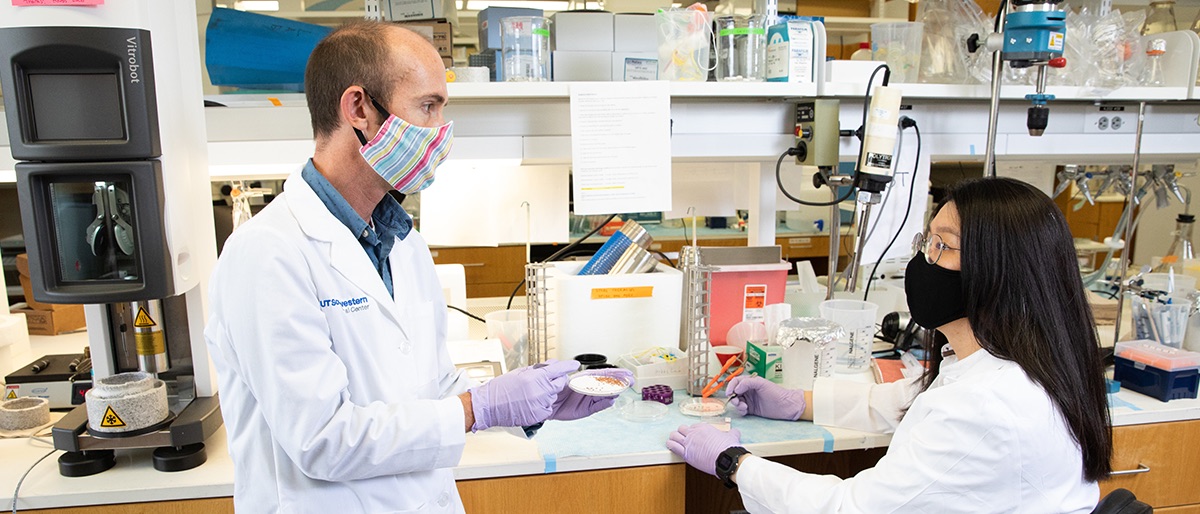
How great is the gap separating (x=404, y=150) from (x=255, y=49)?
0.92 m

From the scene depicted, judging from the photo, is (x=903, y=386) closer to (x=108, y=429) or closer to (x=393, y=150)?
(x=393, y=150)

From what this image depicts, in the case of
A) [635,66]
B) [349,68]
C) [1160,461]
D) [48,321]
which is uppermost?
[635,66]

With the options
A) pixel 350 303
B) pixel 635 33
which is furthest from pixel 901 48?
pixel 350 303

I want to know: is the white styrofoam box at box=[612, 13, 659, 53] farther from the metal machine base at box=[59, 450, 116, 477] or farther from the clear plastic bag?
the metal machine base at box=[59, 450, 116, 477]

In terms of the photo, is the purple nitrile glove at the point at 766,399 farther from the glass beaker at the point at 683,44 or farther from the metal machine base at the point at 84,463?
the metal machine base at the point at 84,463

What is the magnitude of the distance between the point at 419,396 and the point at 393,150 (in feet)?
1.34

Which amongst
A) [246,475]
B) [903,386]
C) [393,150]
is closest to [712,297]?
[903,386]

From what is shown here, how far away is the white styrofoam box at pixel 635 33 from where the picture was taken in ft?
6.24

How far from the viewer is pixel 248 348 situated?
3.18 ft

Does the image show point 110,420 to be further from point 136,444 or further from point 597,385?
point 597,385

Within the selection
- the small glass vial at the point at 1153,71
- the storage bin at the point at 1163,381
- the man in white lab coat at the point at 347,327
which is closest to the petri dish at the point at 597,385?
the man in white lab coat at the point at 347,327

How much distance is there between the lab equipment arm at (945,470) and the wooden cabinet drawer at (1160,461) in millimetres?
746

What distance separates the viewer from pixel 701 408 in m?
1.61

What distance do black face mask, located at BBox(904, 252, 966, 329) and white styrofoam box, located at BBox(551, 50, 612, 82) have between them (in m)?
0.98
